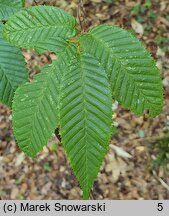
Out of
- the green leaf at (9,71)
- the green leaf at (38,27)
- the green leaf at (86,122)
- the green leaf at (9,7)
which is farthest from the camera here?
the green leaf at (9,7)

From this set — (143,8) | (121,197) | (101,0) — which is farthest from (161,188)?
(101,0)

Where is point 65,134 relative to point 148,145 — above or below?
below

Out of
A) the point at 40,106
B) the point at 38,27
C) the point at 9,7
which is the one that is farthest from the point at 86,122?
the point at 9,7

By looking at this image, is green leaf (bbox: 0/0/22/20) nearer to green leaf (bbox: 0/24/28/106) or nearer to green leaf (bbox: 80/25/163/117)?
green leaf (bbox: 0/24/28/106)

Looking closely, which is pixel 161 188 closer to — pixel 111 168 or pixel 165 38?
pixel 111 168

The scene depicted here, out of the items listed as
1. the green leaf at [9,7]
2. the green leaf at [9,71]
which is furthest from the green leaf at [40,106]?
the green leaf at [9,7]

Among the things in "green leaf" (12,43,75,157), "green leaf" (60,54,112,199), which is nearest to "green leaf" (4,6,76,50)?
"green leaf" (12,43,75,157)

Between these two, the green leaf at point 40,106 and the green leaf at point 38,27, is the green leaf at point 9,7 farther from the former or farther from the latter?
the green leaf at point 40,106
